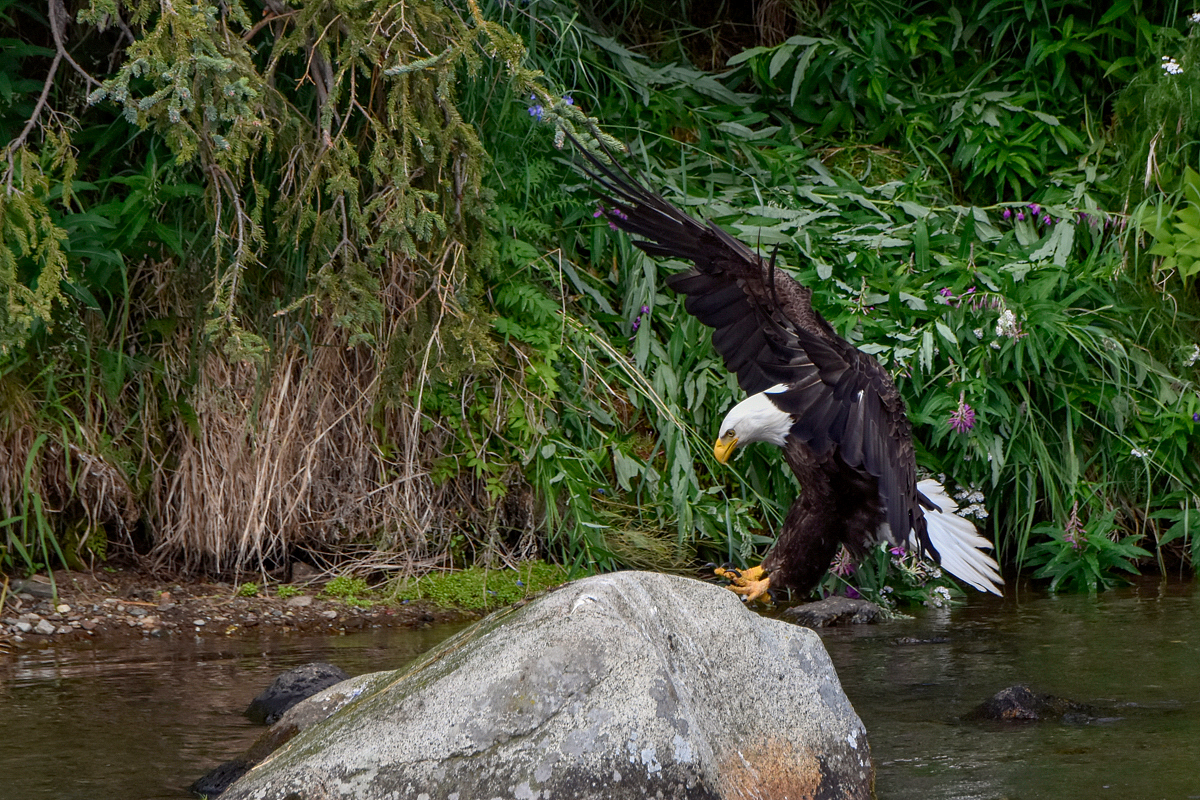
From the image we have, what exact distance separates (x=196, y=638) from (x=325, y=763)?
7.30ft

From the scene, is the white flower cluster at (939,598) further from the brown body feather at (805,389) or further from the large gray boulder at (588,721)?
the large gray boulder at (588,721)

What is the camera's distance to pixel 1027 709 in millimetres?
3148

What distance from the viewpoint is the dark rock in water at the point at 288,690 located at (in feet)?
10.5

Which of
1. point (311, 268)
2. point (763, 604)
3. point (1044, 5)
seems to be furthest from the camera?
point (1044, 5)

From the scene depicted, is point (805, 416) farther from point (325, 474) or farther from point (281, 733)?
point (325, 474)

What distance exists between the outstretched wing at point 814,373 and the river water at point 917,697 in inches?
19.4

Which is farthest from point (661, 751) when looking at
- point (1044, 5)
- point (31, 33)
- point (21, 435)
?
point (1044, 5)

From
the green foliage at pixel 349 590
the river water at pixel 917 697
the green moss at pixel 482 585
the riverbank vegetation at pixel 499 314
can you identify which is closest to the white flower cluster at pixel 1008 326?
the riverbank vegetation at pixel 499 314

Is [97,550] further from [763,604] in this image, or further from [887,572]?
[887,572]

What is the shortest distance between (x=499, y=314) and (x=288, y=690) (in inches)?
87.6

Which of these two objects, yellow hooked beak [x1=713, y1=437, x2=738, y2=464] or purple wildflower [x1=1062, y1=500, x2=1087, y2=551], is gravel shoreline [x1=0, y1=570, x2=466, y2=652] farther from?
purple wildflower [x1=1062, y1=500, x2=1087, y2=551]

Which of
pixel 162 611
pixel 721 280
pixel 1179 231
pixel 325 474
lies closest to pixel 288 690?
pixel 162 611

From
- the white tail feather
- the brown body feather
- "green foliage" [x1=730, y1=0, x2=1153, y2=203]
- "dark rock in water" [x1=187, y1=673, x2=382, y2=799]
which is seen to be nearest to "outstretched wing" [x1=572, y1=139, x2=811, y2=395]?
the brown body feather

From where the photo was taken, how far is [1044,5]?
237 inches
